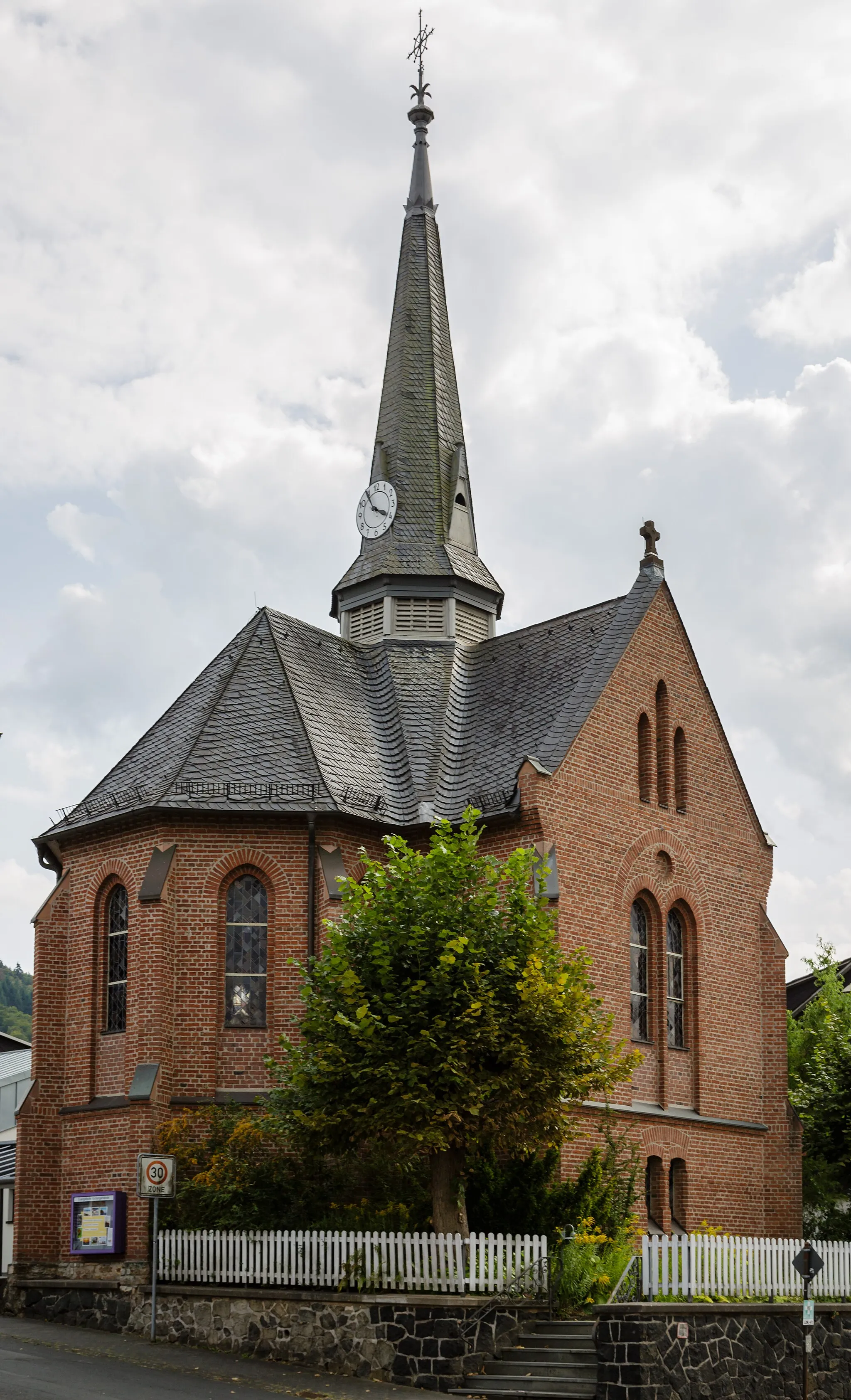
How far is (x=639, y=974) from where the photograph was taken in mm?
31031

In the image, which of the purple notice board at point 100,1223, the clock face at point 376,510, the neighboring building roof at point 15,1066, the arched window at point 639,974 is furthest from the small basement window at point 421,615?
the neighboring building roof at point 15,1066

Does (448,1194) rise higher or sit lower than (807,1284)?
higher

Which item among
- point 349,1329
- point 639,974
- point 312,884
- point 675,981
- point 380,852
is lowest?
point 349,1329

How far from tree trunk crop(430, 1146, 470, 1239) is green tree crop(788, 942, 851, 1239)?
427 inches

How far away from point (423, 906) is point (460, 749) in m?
8.97

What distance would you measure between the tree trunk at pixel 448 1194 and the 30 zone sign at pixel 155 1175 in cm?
430

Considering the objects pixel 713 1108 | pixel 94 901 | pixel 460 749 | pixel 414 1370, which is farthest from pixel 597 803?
pixel 414 1370

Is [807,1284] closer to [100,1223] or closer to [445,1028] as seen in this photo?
[445,1028]

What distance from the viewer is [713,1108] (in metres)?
31.4

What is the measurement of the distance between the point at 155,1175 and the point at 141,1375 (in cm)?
408

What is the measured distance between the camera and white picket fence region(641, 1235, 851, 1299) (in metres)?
21.7

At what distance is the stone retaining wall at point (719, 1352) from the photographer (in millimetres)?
20453

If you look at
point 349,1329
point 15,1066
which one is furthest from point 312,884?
point 15,1066

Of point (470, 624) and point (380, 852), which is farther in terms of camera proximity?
point (470, 624)
